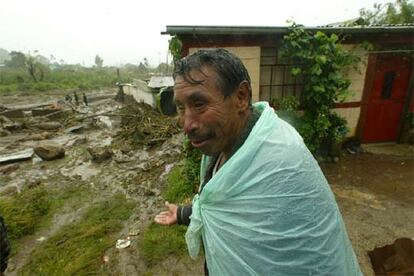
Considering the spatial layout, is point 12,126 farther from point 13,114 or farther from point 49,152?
point 49,152

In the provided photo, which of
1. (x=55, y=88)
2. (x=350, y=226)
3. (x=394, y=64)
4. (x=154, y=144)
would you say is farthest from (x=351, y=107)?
(x=55, y=88)

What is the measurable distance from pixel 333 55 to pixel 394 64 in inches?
94.9

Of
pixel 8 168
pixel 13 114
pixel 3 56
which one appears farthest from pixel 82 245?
pixel 3 56

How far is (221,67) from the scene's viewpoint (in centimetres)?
122

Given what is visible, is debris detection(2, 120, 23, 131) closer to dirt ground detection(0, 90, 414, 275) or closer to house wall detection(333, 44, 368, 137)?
dirt ground detection(0, 90, 414, 275)

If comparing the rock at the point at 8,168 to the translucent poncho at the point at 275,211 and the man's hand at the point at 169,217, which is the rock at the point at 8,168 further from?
the translucent poncho at the point at 275,211

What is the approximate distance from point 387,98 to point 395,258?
5316 mm

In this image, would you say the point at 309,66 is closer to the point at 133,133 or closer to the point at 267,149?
the point at 267,149

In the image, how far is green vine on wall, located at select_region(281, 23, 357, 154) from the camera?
5953 millimetres

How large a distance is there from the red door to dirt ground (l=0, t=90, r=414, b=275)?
58cm

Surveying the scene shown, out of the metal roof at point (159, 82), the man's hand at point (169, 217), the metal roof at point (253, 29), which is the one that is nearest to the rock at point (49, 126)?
the metal roof at point (159, 82)

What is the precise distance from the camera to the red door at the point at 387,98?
725 centimetres

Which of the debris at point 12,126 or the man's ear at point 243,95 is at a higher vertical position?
the man's ear at point 243,95

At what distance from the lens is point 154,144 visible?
916 cm
